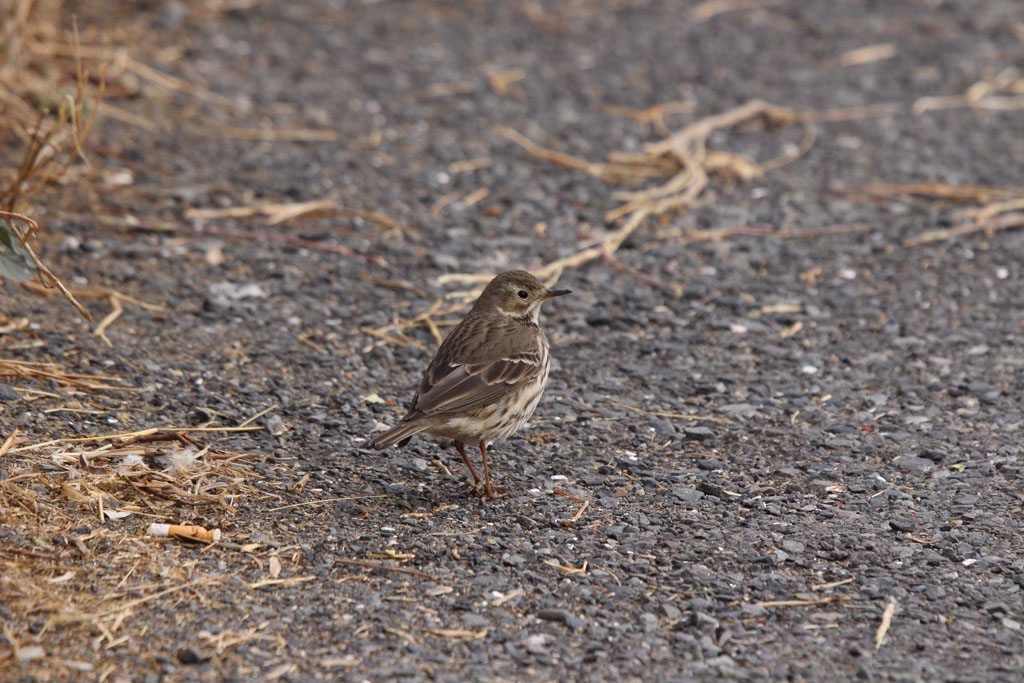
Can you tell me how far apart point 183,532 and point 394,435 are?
1002 mm

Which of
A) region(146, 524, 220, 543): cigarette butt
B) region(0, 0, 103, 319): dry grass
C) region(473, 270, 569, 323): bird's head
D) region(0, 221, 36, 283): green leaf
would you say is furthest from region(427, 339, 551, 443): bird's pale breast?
region(0, 0, 103, 319): dry grass

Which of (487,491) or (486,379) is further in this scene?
(486,379)

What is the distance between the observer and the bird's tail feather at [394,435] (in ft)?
16.9

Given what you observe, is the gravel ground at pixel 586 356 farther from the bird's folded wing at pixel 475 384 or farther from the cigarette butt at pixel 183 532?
the bird's folded wing at pixel 475 384

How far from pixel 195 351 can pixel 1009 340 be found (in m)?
5.10

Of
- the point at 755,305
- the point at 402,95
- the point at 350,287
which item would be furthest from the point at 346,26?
the point at 755,305

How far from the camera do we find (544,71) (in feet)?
39.8

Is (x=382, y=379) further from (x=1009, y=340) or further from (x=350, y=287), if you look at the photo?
(x=1009, y=340)

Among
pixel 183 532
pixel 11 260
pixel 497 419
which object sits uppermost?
pixel 11 260

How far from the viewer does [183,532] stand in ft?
15.7

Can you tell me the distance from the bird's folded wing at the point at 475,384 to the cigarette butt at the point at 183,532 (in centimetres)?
114

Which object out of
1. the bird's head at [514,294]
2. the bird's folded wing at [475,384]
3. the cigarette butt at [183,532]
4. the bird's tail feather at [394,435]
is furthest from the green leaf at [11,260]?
the bird's head at [514,294]

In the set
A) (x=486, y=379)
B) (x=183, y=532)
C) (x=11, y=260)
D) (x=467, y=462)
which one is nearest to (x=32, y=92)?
(x=11, y=260)

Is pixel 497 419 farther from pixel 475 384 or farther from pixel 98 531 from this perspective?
pixel 98 531
